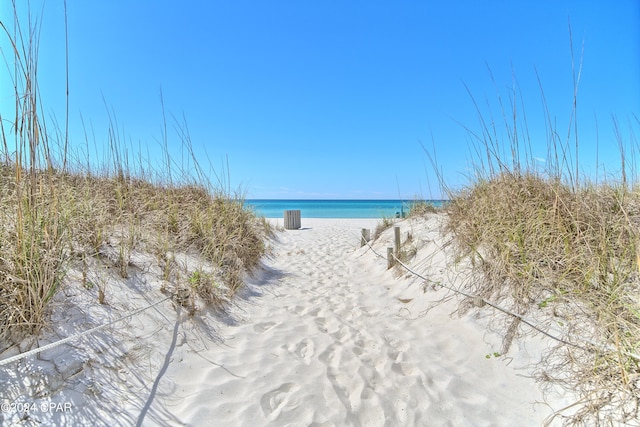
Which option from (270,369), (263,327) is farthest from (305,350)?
(263,327)

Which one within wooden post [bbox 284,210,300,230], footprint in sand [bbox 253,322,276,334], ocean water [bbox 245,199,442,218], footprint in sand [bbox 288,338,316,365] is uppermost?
ocean water [bbox 245,199,442,218]

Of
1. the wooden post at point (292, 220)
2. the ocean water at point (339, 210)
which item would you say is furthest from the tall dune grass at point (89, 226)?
the wooden post at point (292, 220)

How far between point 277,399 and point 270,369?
29 centimetres

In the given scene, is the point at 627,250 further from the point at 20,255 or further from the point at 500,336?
the point at 20,255

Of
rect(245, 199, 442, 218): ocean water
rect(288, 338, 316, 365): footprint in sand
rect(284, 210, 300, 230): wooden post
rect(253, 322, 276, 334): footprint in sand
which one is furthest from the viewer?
rect(284, 210, 300, 230): wooden post

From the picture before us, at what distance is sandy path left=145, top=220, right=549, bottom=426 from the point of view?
5.28 feet

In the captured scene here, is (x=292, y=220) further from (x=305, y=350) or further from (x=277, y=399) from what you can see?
Result: (x=277, y=399)

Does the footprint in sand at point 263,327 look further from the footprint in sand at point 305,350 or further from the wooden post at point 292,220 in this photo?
the wooden post at point 292,220

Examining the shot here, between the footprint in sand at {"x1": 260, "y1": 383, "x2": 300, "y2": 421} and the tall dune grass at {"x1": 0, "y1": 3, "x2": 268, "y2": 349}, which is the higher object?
the tall dune grass at {"x1": 0, "y1": 3, "x2": 268, "y2": 349}

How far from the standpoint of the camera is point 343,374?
1.96m

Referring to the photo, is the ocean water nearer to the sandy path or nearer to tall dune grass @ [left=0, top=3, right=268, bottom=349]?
tall dune grass @ [left=0, top=3, right=268, bottom=349]

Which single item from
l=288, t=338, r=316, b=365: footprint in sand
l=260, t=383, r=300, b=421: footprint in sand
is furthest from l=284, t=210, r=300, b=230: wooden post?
l=260, t=383, r=300, b=421: footprint in sand

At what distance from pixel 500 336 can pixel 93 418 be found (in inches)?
101

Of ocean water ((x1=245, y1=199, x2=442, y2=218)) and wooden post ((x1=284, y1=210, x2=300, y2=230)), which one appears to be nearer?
ocean water ((x1=245, y1=199, x2=442, y2=218))
